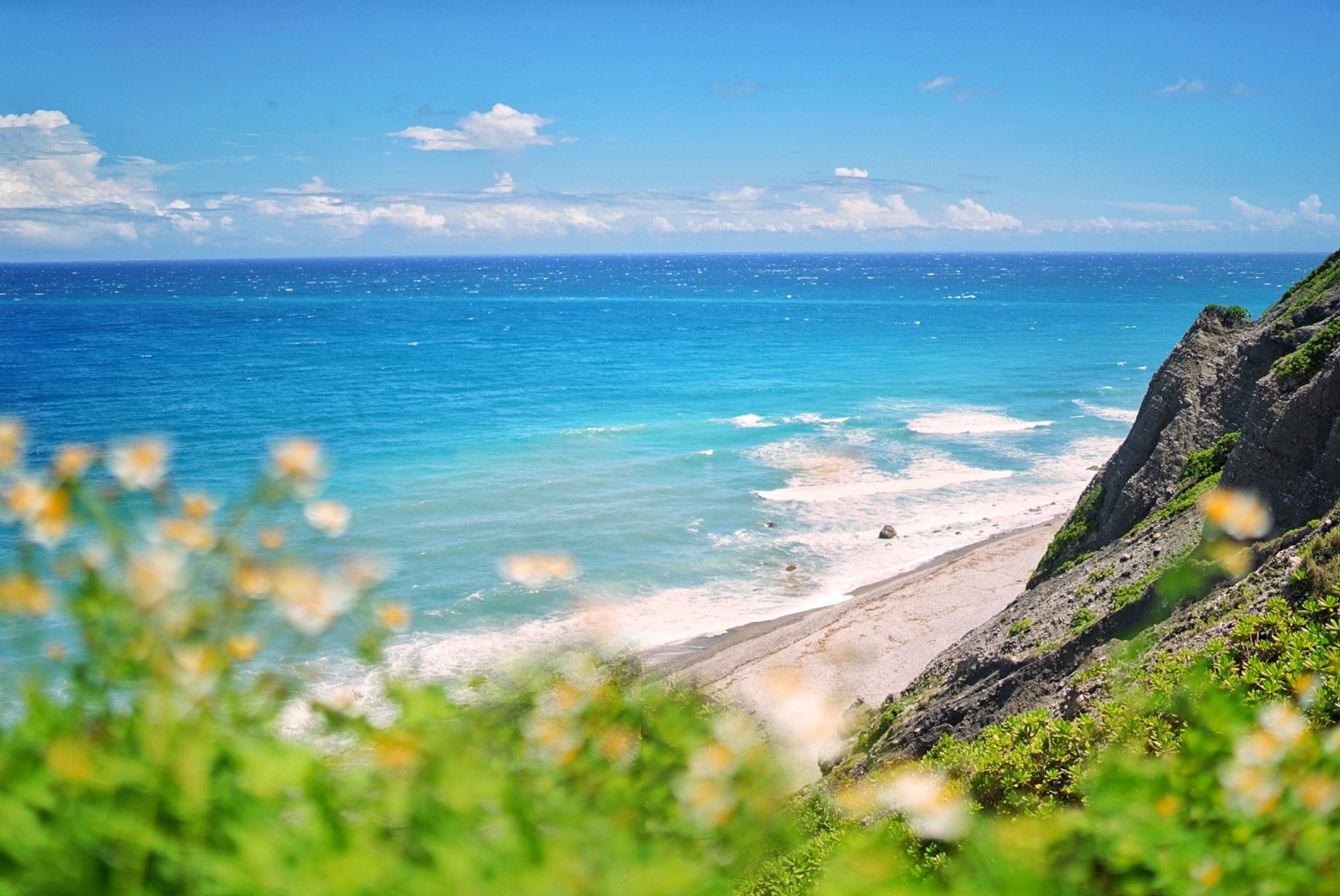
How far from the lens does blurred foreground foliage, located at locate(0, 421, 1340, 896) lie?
214 centimetres

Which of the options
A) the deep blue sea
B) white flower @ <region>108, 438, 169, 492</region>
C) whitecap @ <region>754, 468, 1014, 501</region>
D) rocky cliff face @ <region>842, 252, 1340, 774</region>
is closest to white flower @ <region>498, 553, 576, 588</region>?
the deep blue sea

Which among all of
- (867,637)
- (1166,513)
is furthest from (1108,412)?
(1166,513)

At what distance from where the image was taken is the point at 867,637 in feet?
78.3

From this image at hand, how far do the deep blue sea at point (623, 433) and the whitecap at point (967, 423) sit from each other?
29cm

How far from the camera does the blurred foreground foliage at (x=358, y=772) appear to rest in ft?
7.04

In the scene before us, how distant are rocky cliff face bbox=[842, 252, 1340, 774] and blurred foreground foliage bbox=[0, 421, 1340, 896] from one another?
6184mm

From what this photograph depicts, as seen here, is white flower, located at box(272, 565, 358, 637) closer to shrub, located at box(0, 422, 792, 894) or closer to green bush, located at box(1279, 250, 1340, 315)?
shrub, located at box(0, 422, 792, 894)

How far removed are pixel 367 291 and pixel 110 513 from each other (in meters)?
201

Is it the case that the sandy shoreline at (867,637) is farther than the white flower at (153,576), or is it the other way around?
the sandy shoreline at (867,637)

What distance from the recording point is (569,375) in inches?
2985

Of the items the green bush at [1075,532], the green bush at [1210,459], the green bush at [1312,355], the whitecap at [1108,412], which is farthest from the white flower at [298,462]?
the whitecap at [1108,412]

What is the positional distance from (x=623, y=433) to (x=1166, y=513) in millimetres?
38736

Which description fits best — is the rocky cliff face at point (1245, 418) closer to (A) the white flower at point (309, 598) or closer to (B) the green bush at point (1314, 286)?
(B) the green bush at point (1314, 286)

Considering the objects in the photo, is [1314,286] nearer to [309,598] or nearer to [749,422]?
[309,598]
